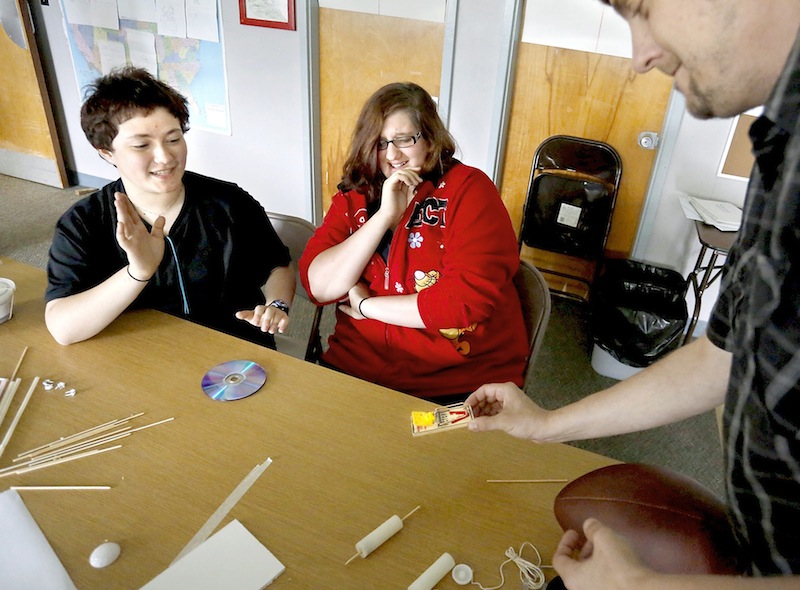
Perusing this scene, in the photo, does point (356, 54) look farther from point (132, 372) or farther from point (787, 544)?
point (787, 544)

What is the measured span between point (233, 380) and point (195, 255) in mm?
495

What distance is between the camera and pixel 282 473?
1.04 metres

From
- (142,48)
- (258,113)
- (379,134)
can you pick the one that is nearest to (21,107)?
(142,48)

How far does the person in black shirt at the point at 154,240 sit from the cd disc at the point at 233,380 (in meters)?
0.16

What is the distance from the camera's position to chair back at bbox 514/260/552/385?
1.58 metres

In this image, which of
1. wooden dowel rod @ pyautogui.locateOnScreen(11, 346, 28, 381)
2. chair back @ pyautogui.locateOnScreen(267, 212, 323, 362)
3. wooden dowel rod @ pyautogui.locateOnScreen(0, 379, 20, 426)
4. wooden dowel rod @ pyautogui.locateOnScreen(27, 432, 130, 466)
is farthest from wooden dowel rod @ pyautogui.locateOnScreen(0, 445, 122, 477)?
chair back @ pyautogui.locateOnScreen(267, 212, 323, 362)

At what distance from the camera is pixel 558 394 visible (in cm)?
260

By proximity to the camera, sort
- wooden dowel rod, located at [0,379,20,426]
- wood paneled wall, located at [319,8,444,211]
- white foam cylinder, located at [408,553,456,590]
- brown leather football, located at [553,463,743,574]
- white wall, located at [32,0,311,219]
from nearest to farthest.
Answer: brown leather football, located at [553,463,743,574], white foam cylinder, located at [408,553,456,590], wooden dowel rod, located at [0,379,20,426], wood paneled wall, located at [319,8,444,211], white wall, located at [32,0,311,219]

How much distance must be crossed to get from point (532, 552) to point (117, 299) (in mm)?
1088

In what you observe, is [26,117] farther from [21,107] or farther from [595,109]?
[595,109]

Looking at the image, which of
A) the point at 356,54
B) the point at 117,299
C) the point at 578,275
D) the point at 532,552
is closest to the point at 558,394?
the point at 578,275

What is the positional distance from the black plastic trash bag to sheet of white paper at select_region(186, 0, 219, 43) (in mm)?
2813

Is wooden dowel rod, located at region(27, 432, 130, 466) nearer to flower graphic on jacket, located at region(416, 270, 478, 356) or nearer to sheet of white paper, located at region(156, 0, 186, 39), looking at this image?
flower graphic on jacket, located at region(416, 270, 478, 356)

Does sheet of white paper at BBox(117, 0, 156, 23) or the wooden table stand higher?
sheet of white paper at BBox(117, 0, 156, 23)
